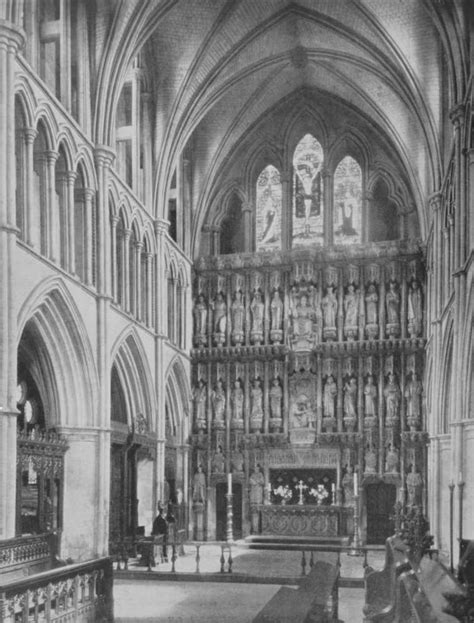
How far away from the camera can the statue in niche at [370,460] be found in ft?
83.9

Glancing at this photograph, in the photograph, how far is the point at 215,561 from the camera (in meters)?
20.2

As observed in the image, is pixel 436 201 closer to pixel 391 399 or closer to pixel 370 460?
pixel 391 399

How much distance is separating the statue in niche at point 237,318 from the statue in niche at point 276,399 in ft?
6.01

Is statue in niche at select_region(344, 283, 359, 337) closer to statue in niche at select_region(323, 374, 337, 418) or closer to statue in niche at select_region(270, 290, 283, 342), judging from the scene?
statue in niche at select_region(323, 374, 337, 418)

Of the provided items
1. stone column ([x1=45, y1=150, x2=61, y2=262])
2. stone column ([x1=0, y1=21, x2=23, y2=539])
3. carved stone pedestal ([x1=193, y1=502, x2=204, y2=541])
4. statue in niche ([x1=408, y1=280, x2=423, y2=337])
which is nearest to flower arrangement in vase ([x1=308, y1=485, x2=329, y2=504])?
carved stone pedestal ([x1=193, y1=502, x2=204, y2=541])

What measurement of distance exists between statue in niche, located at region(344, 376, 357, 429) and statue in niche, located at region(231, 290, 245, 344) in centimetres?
373

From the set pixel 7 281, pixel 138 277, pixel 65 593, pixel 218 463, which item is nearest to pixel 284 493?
pixel 218 463

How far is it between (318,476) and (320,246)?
7.34 meters

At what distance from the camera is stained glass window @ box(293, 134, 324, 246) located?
28516 mm

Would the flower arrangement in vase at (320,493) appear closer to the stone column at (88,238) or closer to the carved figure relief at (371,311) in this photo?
the carved figure relief at (371,311)

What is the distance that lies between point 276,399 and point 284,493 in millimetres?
2900

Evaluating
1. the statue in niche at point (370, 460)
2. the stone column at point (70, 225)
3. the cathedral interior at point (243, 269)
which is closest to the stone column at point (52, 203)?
the cathedral interior at point (243, 269)

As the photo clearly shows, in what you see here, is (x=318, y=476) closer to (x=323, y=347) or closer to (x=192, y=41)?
(x=323, y=347)

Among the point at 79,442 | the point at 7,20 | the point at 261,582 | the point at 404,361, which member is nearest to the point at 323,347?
the point at 404,361
